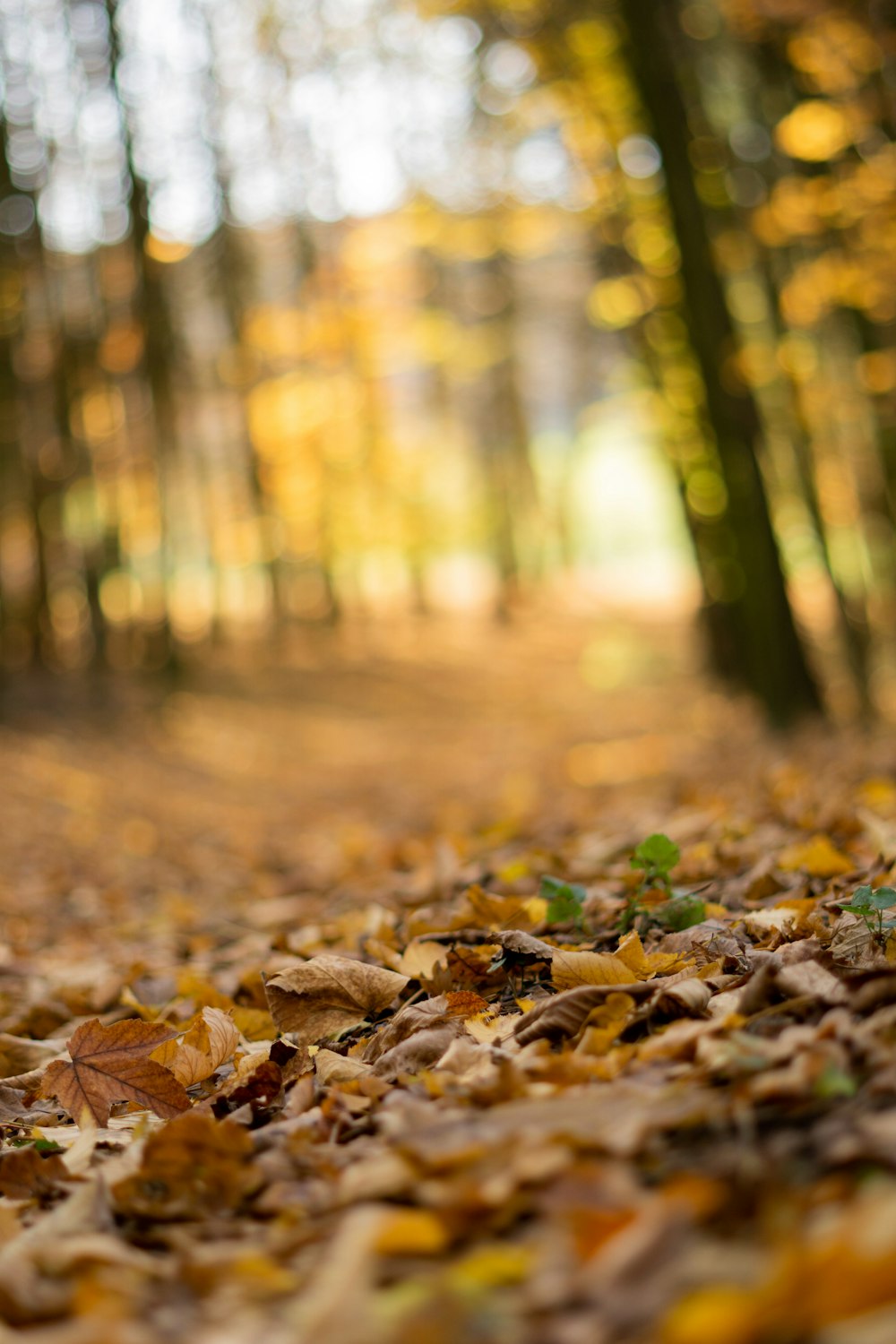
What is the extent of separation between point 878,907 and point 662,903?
0.71 meters

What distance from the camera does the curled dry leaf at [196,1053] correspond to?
7.20 feet

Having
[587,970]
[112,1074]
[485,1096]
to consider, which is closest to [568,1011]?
[587,970]

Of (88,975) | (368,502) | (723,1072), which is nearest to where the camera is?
(723,1072)

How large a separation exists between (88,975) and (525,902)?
1.54m

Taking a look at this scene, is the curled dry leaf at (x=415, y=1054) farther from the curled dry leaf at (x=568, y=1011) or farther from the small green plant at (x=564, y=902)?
the small green plant at (x=564, y=902)

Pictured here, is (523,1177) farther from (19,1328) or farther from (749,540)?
(749,540)

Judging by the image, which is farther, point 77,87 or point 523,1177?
point 77,87

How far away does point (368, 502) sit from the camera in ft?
88.8

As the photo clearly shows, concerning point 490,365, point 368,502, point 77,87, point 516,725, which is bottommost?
point 516,725

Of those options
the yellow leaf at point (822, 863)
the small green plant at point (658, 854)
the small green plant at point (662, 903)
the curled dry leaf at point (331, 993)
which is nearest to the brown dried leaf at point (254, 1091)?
the curled dry leaf at point (331, 993)

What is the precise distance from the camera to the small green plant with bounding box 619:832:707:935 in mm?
2566

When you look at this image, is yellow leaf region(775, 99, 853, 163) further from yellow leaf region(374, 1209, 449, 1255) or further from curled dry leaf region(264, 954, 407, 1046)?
yellow leaf region(374, 1209, 449, 1255)

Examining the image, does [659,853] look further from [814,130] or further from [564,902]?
[814,130]

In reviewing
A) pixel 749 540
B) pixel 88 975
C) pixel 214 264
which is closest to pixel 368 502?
pixel 214 264
